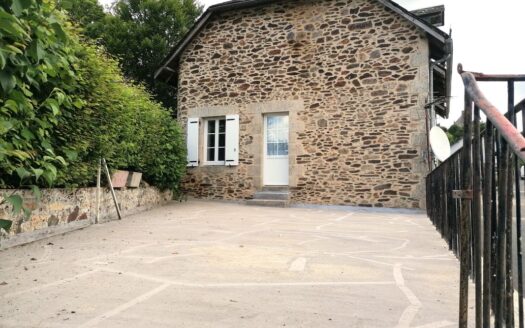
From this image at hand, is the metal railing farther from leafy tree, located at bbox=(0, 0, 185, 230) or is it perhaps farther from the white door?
A: the white door

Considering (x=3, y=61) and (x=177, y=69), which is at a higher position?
(x=177, y=69)

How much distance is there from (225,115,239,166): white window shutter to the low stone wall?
11.1 feet

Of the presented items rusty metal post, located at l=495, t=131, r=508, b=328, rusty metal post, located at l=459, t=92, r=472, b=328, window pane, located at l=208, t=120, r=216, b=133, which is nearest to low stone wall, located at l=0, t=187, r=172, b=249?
rusty metal post, located at l=459, t=92, r=472, b=328

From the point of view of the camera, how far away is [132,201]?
616 centimetres

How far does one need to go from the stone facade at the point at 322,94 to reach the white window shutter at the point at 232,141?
15 centimetres

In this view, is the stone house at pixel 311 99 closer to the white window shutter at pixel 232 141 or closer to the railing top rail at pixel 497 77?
the white window shutter at pixel 232 141

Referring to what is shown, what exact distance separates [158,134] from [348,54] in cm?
444

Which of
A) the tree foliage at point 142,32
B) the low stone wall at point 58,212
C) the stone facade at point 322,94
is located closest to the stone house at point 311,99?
the stone facade at point 322,94

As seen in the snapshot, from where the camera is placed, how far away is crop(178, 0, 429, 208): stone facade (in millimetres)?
7812

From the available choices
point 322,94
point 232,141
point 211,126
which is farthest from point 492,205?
point 211,126

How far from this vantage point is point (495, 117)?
3.86 feet

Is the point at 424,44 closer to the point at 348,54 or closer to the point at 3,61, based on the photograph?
the point at 348,54

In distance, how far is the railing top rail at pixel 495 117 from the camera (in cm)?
99

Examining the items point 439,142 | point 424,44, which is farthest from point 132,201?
point 424,44
